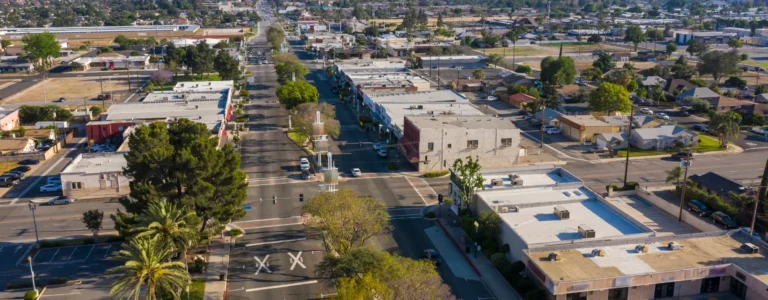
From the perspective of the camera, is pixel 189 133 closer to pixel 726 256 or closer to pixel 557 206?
pixel 557 206

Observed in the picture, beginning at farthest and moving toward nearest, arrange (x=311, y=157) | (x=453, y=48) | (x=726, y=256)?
(x=453, y=48) → (x=311, y=157) → (x=726, y=256)

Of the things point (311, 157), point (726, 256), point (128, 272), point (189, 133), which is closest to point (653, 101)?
point (311, 157)

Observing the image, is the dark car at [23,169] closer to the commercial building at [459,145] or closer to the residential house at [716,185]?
the commercial building at [459,145]

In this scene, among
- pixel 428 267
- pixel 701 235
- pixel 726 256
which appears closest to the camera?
pixel 428 267

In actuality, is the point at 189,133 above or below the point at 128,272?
above

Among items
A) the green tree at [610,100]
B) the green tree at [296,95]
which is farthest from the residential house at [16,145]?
the green tree at [610,100]

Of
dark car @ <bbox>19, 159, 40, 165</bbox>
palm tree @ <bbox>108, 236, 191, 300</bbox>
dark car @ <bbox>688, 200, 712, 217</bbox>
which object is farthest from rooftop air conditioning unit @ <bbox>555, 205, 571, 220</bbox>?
dark car @ <bbox>19, 159, 40, 165</bbox>

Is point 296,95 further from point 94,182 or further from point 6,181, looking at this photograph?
point 6,181
